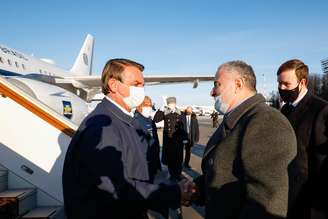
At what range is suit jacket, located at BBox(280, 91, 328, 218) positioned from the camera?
2529 millimetres

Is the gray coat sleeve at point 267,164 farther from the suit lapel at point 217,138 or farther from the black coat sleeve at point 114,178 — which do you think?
the black coat sleeve at point 114,178

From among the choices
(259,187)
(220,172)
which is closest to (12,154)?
(220,172)

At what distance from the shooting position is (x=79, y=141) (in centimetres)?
193

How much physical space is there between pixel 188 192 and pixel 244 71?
0.84 m

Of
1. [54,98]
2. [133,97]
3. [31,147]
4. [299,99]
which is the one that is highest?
[133,97]

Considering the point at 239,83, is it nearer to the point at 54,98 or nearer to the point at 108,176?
the point at 108,176

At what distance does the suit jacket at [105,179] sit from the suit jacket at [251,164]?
0.99 feet

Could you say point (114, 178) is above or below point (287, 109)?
below

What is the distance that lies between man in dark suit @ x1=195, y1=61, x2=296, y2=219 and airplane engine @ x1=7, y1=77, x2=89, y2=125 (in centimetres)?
493

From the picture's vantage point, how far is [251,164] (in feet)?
5.47

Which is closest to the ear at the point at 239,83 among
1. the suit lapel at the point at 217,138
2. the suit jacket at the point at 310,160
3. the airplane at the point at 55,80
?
the suit lapel at the point at 217,138

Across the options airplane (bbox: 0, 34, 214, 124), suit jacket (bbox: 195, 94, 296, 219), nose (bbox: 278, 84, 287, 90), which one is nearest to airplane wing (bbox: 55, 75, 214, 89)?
airplane (bbox: 0, 34, 214, 124)

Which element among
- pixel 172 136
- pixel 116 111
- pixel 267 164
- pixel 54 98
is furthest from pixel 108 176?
pixel 172 136

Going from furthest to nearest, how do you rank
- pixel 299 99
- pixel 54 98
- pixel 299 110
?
pixel 54 98 < pixel 299 99 < pixel 299 110
